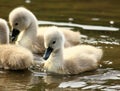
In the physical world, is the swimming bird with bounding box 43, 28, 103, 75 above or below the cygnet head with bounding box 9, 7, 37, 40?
below

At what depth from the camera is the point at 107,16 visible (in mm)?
10578

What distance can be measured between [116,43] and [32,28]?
1.24 m

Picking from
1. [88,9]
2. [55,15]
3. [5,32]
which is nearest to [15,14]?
[5,32]

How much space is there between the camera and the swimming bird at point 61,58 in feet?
23.3

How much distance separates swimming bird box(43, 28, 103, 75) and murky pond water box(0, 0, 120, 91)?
0.12 m

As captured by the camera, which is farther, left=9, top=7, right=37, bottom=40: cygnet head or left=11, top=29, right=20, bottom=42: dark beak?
left=11, top=29, right=20, bottom=42: dark beak

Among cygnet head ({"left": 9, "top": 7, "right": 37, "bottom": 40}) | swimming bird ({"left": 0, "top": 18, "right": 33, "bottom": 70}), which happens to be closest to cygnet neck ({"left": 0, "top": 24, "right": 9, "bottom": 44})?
cygnet head ({"left": 9, "top": 7, "right": 37, "bottom": 40})

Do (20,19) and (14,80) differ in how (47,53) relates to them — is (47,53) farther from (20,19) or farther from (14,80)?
(20,19)

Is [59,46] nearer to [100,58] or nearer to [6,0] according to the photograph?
[100,58]

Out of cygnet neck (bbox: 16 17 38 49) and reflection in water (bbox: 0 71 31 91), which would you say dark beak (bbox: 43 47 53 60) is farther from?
cygnet neck (bbox: 16 17 38 49)

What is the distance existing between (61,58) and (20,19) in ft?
3.87

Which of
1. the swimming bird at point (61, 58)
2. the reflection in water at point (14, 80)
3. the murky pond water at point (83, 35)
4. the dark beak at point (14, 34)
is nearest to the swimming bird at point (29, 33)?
the dark beak at point (14, 34)

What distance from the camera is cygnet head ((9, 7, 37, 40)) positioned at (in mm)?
7945

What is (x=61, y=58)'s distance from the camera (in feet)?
23.4
